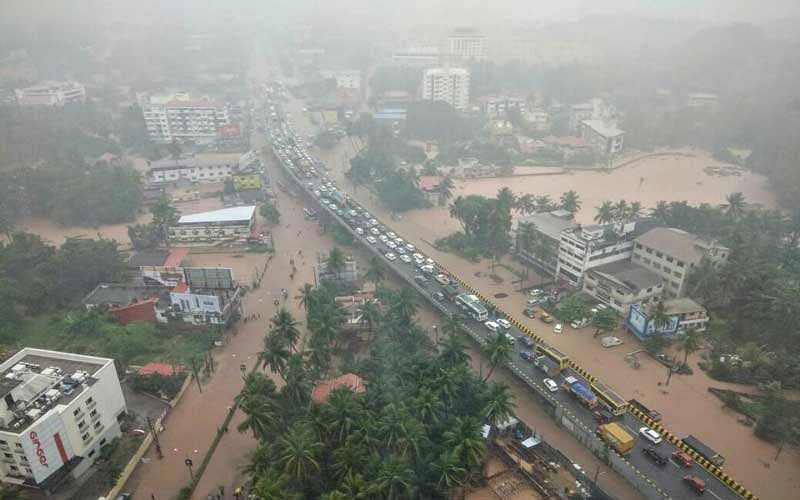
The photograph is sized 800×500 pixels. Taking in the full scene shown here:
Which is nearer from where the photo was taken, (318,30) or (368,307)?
(368,307)

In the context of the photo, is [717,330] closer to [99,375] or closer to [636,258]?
[636,258]

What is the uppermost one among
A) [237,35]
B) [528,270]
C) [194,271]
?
[237,35]

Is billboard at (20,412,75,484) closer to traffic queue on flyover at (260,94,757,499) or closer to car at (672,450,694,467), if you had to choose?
traffic queue on flyover at (260,94,757,499)

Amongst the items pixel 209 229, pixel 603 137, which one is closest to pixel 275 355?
pixel 209 229

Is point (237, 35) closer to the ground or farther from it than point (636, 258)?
farther from it

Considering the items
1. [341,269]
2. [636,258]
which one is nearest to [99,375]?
[341,269]

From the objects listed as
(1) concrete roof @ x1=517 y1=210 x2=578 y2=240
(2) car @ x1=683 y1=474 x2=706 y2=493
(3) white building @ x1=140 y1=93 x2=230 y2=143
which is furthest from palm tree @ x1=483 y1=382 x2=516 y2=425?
(3) white building @ x1=140 y1=93 x2=230 y2=143
